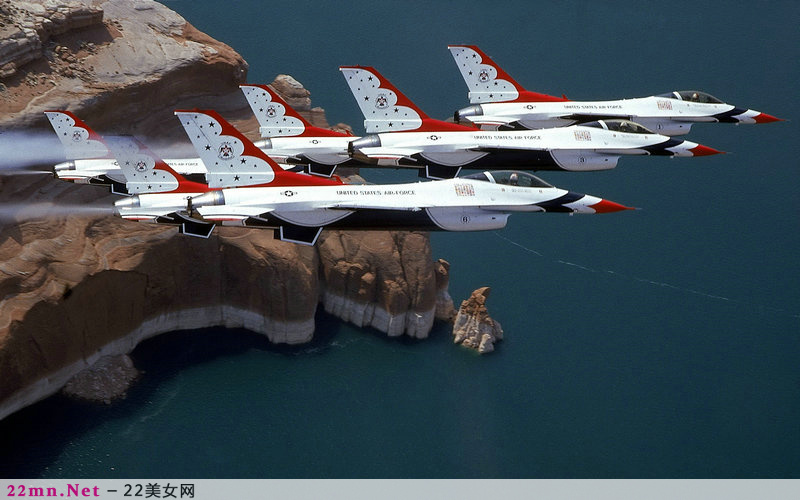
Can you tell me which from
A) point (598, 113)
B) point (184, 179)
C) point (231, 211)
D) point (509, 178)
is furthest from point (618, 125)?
point (184, 179)

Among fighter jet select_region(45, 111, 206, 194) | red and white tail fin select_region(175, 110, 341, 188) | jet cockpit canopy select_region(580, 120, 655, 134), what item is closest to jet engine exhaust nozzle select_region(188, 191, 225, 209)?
red and white tail fin select_region(175, 110, 341, 188)

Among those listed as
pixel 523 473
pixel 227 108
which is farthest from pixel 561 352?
pixel 227 108

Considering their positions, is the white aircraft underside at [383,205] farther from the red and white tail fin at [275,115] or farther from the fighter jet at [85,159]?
the red and white tail fin at [275,115]

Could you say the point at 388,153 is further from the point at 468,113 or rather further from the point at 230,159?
the point at 230,159

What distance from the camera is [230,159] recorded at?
68875mm

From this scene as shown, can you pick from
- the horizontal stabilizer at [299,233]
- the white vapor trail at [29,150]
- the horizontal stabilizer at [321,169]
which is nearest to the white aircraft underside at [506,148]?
the horizontal stabilizer at [321,169]

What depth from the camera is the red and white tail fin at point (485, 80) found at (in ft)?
277

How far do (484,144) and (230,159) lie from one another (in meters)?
17.7

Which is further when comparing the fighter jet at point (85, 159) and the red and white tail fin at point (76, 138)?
the red and white tail fin at point (76, 138)

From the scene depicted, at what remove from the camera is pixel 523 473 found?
97.8 meters

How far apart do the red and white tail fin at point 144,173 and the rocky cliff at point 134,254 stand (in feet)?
66.5

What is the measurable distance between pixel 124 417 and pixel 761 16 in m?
92.5

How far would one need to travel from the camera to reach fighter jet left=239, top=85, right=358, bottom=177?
79875mm

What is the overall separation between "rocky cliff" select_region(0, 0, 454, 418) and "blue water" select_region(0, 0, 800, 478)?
3.29 meters
